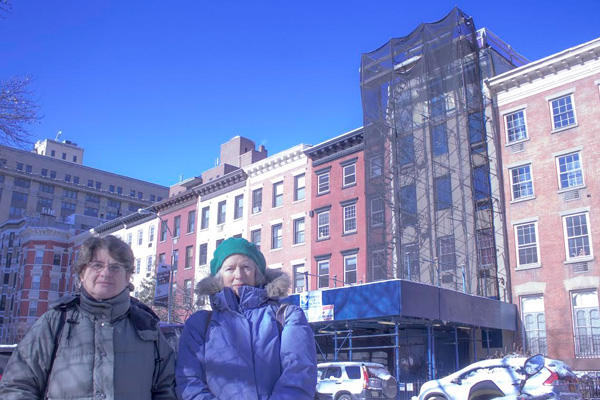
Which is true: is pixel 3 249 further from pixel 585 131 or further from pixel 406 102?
pixel 585 131

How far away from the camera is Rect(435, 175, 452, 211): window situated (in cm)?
2948

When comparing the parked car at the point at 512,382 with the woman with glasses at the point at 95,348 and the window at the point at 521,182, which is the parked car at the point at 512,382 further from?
the window at the point at 521,182

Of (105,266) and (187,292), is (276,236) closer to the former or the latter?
(187,292)

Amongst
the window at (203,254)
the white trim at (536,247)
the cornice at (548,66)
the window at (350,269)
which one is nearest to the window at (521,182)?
the white trim at (536,247)

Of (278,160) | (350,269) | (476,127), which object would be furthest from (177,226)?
(476,127)

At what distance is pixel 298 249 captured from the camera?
1373 inches

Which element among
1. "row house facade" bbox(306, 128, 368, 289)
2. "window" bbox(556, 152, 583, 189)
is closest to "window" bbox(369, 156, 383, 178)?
"row house facade" bbox(306, 128, 368, 289)

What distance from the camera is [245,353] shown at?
3436 mm

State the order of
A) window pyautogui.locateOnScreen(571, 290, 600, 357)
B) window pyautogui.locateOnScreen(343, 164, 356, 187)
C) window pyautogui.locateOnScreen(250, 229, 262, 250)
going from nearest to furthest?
window pyautogui.locateOnScreen(571, 290, 600, 357) → window pyautogui.locateOnScreen(343, 164, 356, 187) → window pyautogui.locateOnScreen(250, 229, 262, 250)

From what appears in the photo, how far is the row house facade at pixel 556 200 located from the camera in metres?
24.4

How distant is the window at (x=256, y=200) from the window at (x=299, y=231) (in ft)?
13.1

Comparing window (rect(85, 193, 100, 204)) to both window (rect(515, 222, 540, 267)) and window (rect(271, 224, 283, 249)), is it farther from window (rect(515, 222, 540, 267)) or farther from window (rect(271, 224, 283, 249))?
window (rect(515, 222, 540, 267))

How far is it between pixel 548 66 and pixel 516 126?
3.18 meters

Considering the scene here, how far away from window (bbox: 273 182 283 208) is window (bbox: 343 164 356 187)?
5.57 metres
